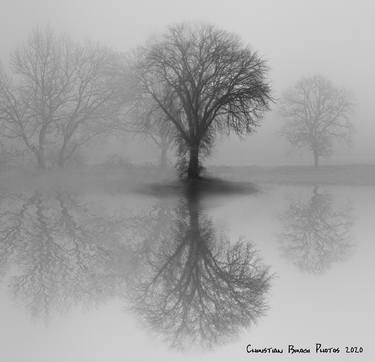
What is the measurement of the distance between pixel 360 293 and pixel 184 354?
4.24 m

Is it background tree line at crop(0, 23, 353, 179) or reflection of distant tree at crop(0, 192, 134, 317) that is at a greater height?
background tree line at crop(0, 23, 353, 179)

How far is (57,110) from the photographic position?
44.3m

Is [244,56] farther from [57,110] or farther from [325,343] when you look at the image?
[325,343]

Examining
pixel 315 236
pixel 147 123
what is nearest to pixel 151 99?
pixel 147 123

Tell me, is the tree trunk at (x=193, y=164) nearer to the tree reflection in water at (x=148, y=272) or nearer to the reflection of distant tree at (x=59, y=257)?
the reflection of distant tree at (x=59, y=257)

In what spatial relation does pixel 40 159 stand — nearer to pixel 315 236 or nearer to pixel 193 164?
pixel 193 164

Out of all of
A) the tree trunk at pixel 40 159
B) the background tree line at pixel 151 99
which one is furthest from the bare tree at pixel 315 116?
the tree trunk at pixel 40 159

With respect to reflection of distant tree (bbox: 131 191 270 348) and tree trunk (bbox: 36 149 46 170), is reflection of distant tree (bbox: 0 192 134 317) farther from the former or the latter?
tree trunk (bbox: 36 149 46 170)

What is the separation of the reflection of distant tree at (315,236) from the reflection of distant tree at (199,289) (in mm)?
1291

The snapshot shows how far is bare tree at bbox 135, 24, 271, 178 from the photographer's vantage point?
35625 millimetres

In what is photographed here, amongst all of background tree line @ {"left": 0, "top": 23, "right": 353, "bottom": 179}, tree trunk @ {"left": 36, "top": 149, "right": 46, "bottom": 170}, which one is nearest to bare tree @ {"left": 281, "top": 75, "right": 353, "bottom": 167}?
background tree line @ {"left": 0, "top": 23, "right": 353, "bottom": 179}

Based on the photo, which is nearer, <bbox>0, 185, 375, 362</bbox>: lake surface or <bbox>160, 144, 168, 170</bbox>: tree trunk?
<bbox>0, 185, 375, 362</bbox>: lake surface

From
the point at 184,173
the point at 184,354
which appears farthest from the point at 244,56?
the point at 184,354

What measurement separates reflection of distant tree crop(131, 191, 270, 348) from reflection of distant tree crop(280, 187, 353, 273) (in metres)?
1.29
